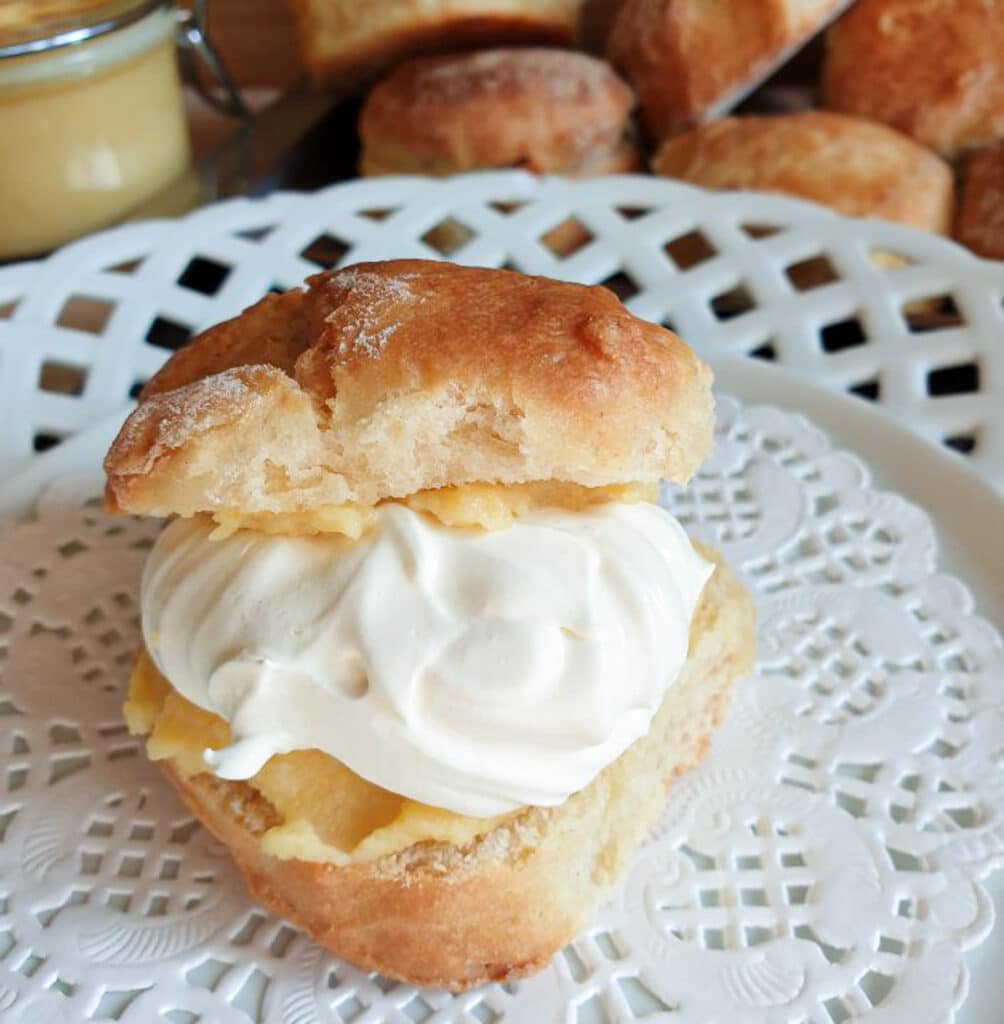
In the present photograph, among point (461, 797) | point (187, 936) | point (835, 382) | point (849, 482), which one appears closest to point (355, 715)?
point (461, 797)

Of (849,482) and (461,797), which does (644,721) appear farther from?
(849,482)

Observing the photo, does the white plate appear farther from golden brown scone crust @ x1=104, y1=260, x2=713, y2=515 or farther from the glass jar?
the glass jar

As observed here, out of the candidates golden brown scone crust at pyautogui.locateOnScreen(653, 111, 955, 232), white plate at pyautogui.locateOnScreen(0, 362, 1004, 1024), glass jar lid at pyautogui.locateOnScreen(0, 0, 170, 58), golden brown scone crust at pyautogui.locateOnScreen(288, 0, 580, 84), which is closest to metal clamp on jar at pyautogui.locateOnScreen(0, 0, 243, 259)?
glass jar lid at pyautogui.locateOnScreen(0, 0, 170, 58)

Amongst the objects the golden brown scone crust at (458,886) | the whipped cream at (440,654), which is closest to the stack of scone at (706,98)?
the whipped cream at (440,654)

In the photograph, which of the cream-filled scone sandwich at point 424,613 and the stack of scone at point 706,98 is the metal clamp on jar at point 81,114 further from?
the cream-filled scone sandwich at point 424,613

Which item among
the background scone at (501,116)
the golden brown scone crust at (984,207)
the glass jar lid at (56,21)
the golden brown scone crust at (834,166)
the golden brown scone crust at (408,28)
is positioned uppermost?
the glass jar lid at (56,21)
